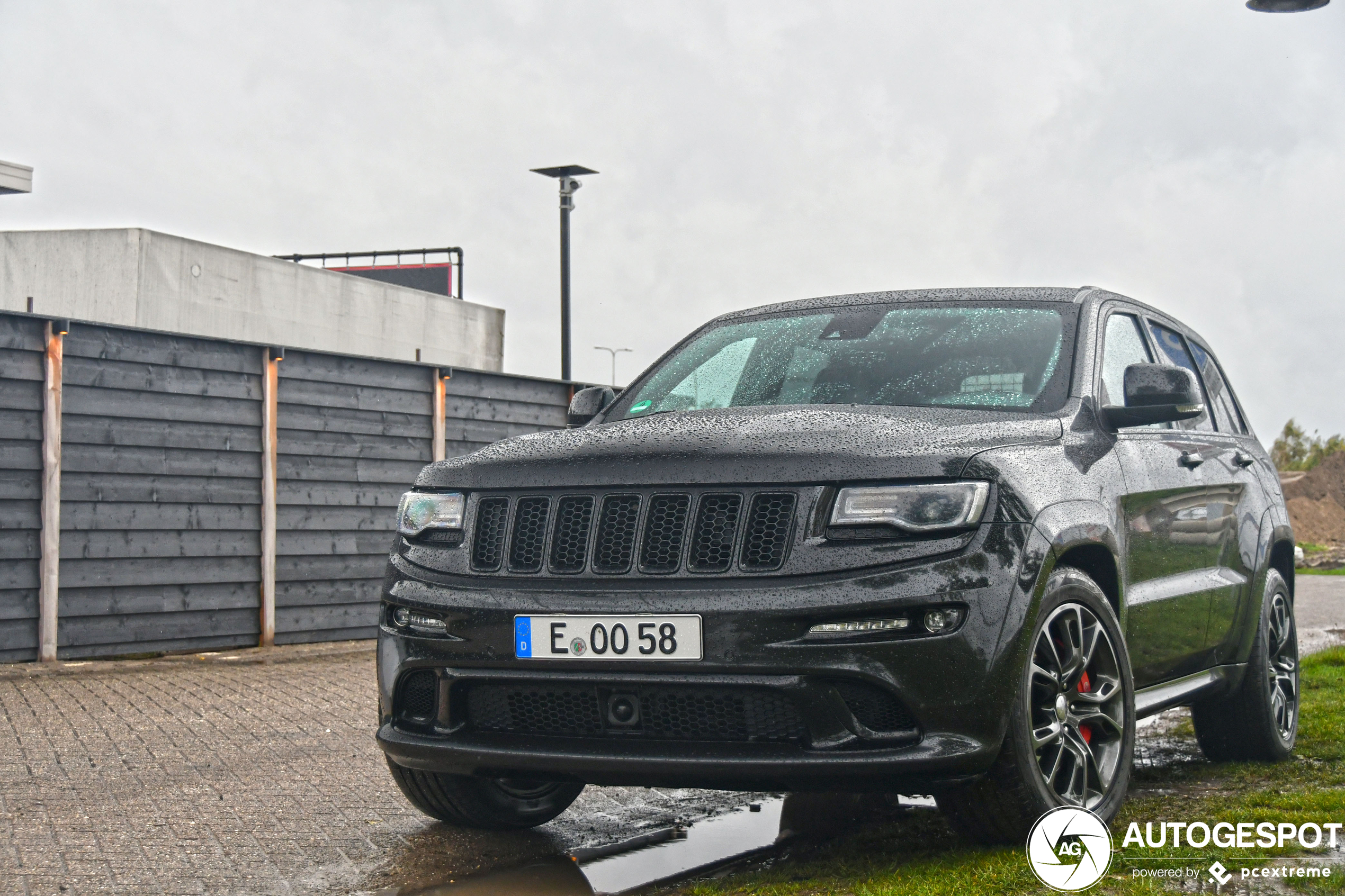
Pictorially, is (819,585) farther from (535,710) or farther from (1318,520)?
(1318,520)

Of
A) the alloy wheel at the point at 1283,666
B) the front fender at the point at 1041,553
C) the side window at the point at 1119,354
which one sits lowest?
the alloy wheel at the point at 1283,666

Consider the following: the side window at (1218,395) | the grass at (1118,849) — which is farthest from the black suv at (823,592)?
the side window at (1218,395)

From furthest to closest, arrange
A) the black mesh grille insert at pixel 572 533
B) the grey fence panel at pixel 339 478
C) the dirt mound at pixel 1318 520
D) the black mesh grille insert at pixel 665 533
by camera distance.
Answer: the dirt mound at pixel 1318 520, the grey fence panel at pixel 339 478, the black mesh grille insert at pixel 572 533, the black mesh grille insert at pixel 665 533

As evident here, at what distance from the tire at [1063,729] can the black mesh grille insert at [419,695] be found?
4.87 feet

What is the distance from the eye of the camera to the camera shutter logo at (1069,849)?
379 cm

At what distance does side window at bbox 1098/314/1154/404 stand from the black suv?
0.05m

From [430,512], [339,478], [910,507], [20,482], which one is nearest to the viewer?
[910,507]

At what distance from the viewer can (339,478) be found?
1216cm

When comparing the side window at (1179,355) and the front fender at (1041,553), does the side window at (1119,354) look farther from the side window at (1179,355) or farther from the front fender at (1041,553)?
the front fender at (1041,553)

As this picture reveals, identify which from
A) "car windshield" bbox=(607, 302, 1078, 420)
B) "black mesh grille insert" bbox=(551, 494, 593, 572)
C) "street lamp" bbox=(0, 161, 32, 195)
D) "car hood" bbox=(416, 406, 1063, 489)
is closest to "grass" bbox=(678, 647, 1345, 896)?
"black mesh grille insert" bbox=(551, 494, 593, 572)

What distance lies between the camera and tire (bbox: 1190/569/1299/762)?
Answer: 5.90 meters

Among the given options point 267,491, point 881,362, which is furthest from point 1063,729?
point 267,491

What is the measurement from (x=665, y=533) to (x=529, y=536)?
450 millimetres

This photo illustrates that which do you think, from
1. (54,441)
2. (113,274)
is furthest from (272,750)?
(113,274)
